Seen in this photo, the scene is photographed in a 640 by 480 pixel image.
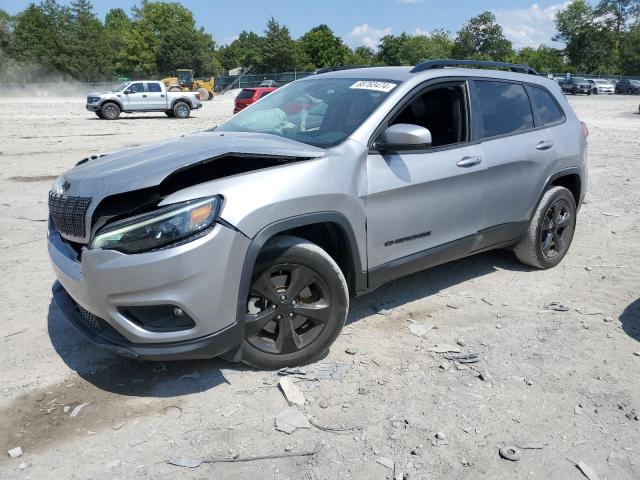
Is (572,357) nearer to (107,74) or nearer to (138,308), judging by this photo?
(138,308)

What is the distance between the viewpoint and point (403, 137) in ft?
11.3

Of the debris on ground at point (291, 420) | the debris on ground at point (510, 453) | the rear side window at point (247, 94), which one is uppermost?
the rear side window at point (247, 94)

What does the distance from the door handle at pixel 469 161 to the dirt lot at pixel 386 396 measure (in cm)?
111

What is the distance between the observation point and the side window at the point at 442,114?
4.14 meters

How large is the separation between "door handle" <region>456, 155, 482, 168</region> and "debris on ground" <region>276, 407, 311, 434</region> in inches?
84.4

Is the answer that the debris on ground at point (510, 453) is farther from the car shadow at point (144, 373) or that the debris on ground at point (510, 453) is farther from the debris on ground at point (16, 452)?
the debris on ground at point (16, 452)

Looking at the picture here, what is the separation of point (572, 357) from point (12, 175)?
988 centimetres

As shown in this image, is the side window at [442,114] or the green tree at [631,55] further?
the green tree at [631,55]

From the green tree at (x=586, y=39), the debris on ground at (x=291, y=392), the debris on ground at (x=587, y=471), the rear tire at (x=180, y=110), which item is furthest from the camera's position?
the green tree at (x=586, y=39)

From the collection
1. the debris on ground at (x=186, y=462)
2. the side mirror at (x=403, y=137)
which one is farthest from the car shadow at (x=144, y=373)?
the side mirror at (x=403, y=137)

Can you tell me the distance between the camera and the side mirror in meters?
3.44

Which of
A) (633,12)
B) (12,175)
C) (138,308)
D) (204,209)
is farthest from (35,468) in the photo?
(633,12)

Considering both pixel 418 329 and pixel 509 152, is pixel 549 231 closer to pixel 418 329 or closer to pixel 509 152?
pixel 509 152

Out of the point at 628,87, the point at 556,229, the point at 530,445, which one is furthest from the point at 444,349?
the point at 628,87
